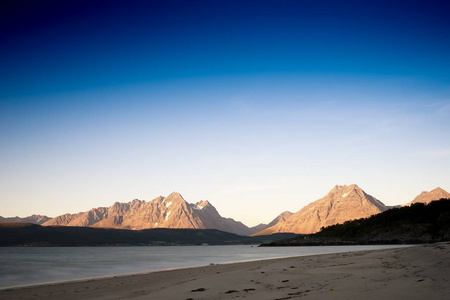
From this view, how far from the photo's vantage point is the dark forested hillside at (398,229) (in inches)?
4904

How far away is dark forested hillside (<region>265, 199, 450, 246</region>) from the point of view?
409 feet

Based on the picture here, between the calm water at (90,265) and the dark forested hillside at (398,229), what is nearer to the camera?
the calm water at (90,265)

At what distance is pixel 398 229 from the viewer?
14300 cm

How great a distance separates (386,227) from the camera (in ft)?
500

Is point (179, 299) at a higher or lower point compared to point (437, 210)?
lower

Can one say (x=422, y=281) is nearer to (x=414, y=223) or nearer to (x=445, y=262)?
(x=445, y=262)

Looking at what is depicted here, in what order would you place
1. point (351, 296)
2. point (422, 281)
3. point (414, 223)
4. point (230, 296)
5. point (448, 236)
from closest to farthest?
1. point (351, 296)
2. point (422, 281)
3. point (230, 296)
4. point (448, 236)
5. point (414, 223)

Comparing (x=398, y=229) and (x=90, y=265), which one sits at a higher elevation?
(x=398, y=229)

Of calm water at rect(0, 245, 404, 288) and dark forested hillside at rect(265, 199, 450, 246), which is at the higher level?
dark forested hillside at rect(265, 199, 450, 246)

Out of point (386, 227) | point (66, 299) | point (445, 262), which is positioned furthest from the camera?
point (386, 227)

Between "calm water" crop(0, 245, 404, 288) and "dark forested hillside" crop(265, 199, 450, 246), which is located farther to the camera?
"dark forested hillside" crop(265, 199, 450, 246)

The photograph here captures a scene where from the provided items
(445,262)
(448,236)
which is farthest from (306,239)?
(445,262)

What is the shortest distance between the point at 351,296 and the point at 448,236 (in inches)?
4981

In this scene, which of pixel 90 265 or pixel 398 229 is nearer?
pixel 90 265
